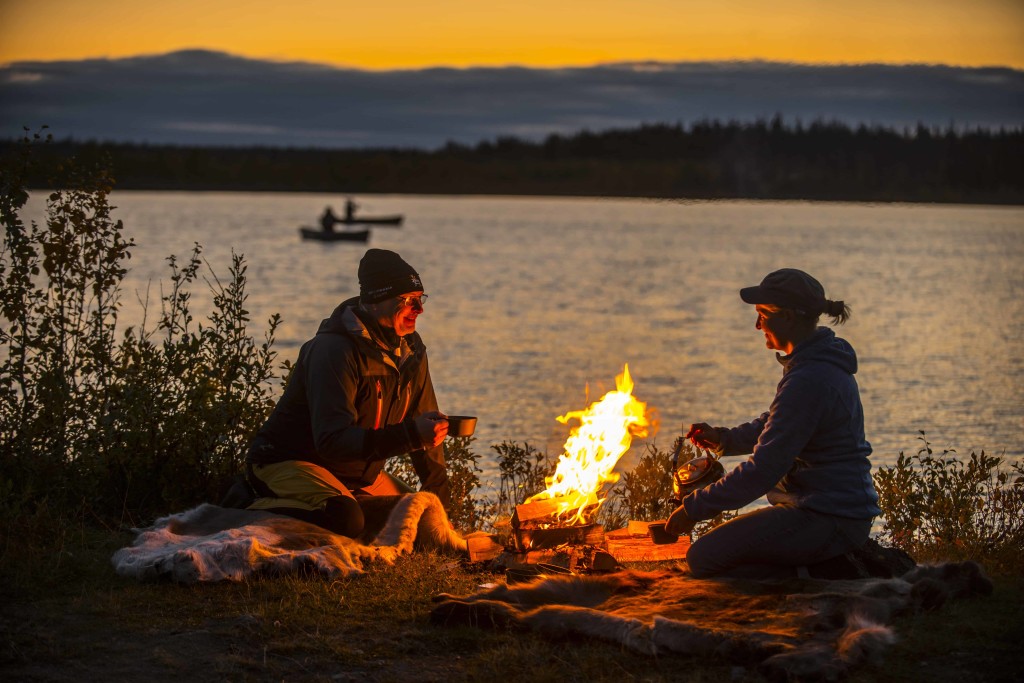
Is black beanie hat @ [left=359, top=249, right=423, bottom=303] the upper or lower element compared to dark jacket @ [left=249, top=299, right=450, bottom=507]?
upper

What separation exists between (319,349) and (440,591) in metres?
1.67

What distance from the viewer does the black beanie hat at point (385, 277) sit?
23.6 ft

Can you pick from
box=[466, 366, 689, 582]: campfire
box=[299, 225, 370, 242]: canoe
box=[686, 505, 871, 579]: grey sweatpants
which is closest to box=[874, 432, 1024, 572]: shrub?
box=[686, 505, 871, 579]: grey sweatpants

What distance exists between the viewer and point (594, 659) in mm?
5426

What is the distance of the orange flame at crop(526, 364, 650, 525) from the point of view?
285 inches

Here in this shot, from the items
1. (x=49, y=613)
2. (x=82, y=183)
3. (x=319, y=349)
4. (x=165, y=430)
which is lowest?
(x=49, y=613)

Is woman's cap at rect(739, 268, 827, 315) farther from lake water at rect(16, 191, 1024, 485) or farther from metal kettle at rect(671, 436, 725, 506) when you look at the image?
lake water at rect(16, 191, 1024, 485)

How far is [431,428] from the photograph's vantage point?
6945 mm

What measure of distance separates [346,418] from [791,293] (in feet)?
8.96

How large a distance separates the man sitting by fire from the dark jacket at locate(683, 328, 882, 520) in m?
1.83

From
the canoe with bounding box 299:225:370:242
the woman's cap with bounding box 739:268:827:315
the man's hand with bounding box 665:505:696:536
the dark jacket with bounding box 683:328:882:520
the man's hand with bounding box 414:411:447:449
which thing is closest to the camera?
the dark jacket with bounding box 683:328:882:520

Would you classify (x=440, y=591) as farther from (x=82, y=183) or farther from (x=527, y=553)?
(x=82, y=183)

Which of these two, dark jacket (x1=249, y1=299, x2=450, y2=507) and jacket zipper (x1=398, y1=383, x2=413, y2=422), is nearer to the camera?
dark jacket (x1=249, y1=299, x2=450, y2=507)

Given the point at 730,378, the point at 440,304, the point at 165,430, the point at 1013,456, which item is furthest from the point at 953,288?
the point at 165,430
